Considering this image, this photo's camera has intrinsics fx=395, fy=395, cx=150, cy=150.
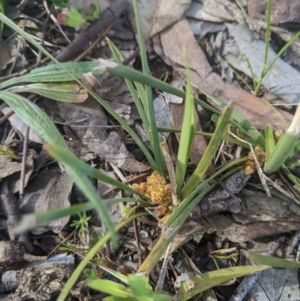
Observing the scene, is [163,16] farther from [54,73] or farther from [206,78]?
[54,73]

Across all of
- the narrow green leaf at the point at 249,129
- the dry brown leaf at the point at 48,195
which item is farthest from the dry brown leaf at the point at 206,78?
the dry brown leaf at the point at 48,195

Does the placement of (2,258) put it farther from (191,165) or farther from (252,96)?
(252,96)

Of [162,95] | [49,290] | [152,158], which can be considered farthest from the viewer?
[162,95]

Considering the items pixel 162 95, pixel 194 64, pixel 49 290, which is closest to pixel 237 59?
pixel 194 64

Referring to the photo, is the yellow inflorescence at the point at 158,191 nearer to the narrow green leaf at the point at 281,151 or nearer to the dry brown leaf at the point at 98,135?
the dry brown leaf at the point at 98,135

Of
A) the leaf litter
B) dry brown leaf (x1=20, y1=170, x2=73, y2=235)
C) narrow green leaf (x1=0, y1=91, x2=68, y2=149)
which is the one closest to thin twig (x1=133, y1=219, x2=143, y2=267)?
the leaf litter

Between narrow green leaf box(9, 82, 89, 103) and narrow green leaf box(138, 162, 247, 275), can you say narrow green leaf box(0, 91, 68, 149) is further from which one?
narrow green leaf box(138, 162, 247, 275)
